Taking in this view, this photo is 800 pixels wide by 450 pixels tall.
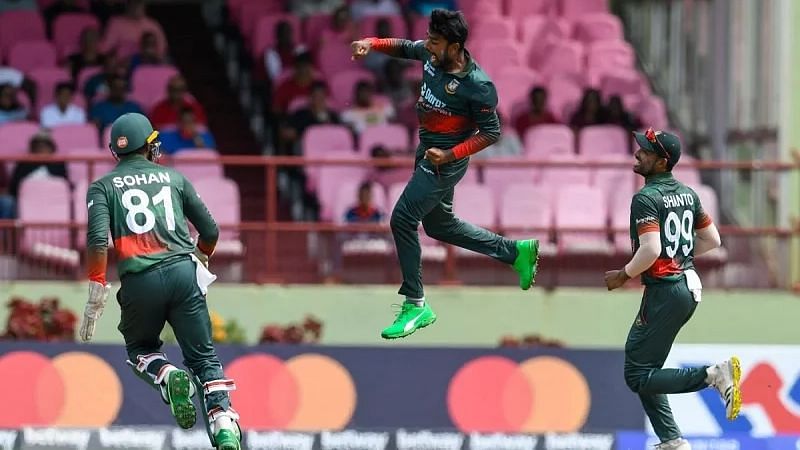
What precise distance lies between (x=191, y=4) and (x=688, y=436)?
1111 centimetres

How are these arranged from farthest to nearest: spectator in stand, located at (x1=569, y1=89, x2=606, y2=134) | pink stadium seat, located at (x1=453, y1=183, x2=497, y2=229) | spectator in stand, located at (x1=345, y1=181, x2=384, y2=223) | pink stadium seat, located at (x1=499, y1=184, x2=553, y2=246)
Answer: spectator in stand, located at (x1=569, y1=89, x2=606, y2=134)
pink stadium seat, located at (x1=499, y1=184, x2=553, y2=246)
pink stadium seat, located at (x1=453, y1=183, x2=497, y2=229)
spectator in stand, located at (x1=345, y1=181, x2=384, y2=223)

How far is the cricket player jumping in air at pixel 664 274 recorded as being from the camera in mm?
14492

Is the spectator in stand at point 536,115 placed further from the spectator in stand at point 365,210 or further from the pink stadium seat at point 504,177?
the spectator in stand at point 365,210

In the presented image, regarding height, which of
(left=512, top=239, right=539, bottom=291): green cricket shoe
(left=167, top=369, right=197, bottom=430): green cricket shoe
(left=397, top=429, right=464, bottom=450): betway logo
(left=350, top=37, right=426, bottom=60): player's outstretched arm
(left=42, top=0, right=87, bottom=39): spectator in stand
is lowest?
(left=397, top=429, right=464, bottom=450): betway logo

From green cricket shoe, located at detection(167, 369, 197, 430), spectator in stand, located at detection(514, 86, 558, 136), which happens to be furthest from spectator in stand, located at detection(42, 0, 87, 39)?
green cricket shoe, located at detection(167, 369, 197, 430)

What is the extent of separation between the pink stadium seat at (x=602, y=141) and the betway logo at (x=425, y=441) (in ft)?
16.4

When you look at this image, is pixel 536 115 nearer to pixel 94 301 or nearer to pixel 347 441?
pixel 347 441

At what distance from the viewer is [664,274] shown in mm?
14656

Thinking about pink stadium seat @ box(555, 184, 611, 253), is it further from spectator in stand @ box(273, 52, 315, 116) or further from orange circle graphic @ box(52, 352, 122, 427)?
orange circle graphic @ box(52, 352, 122, 427)

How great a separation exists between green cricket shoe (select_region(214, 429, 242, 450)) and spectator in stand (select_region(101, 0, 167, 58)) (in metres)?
8.97

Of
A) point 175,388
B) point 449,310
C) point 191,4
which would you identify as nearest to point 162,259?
point 175,388

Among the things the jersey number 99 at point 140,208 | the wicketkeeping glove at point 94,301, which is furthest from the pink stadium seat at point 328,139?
the wicketkeeping glove at point 94,301

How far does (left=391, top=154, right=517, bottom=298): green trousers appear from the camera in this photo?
14.2 meters

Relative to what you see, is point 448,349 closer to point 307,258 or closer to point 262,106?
point 307,258
